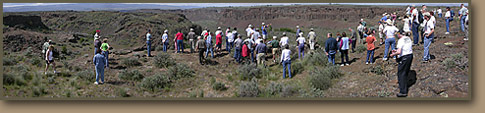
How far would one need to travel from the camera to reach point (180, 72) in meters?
11.1

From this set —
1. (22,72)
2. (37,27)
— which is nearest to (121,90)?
(22,72)

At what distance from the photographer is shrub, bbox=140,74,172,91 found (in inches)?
388

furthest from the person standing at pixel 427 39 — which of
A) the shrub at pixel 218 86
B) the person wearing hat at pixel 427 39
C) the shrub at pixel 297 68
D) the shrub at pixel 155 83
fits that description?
the shrub at pixel 155 83

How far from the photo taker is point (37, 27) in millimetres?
27578

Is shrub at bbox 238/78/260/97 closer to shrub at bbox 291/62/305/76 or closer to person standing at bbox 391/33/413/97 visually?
shrub at bbox 291/62/305/76

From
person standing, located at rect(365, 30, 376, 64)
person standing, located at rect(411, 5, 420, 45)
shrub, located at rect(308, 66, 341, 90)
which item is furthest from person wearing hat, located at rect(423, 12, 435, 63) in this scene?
shrub, located at rect(308, 66, 341, 90)

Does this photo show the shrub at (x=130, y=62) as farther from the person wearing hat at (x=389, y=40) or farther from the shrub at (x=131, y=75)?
the person wearing hat at (x=389, y=40)

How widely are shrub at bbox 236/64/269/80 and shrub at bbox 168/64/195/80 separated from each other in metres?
1.58

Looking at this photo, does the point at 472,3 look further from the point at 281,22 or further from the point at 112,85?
the point at 281,22

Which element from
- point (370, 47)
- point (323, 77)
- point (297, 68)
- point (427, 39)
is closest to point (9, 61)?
point (297, 68)

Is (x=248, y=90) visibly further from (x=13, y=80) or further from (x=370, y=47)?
Result: (x=13, y=80)

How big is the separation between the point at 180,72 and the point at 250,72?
232 cm

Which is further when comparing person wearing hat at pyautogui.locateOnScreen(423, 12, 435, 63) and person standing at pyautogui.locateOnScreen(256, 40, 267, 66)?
person standing at pyautogui.locateOnScreen(256, 40, 267, 66)

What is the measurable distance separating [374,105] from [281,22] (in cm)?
6156
